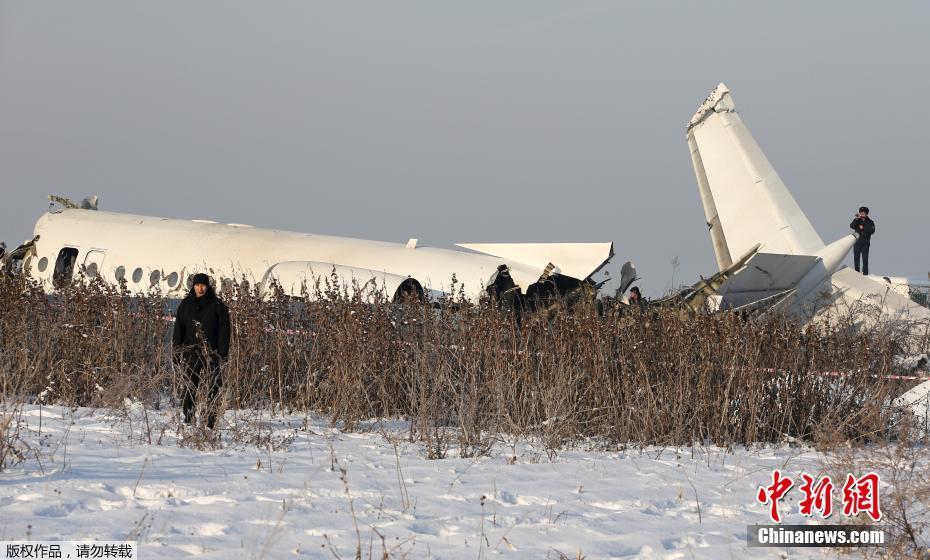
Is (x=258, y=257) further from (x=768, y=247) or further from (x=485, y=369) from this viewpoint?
(x=485, y=369)

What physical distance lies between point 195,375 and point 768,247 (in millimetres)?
12977

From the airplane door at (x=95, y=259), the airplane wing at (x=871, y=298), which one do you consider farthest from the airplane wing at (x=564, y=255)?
the airplane door at (x=95, y=259)

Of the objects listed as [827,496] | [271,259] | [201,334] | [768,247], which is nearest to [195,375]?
[201,334]

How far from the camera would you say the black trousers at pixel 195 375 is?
373 inches

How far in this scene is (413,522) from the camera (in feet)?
19.7

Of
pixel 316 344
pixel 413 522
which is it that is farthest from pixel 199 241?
pixel 413 522

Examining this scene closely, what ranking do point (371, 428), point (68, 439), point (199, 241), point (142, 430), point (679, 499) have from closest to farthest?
point (679, 499)
point (68, 439)
point (142, 430)
point (371, 428)
point (199, 241)

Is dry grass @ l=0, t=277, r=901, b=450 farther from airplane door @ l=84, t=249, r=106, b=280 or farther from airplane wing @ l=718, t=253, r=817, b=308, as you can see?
airplane door @ l=84, t=249, r=106, b=280

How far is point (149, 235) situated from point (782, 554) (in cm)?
1780

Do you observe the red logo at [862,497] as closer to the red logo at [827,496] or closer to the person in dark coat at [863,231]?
the red logo at [827,496]

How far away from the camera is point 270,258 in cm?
2025

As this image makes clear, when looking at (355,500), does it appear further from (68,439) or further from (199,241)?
(199,241)

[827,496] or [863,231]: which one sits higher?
[863,231]

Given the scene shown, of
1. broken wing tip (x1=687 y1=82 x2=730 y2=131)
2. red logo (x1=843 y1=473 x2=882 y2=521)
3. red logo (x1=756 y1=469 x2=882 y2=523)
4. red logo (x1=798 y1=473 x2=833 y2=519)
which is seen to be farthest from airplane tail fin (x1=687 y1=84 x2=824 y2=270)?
red logo (x1=843 y1=473 x2=882 y2=521)
